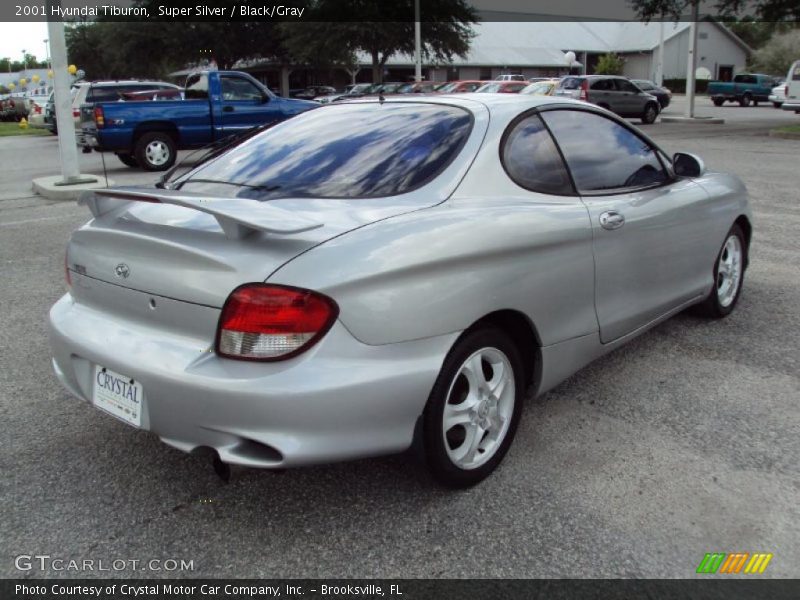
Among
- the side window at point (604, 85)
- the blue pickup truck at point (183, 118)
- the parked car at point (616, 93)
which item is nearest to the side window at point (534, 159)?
the blue pickup truck at point (183, 118)

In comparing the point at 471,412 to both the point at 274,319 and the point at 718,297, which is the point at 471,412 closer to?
the point at 274,319

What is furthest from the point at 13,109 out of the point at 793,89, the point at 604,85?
the point at 793,89

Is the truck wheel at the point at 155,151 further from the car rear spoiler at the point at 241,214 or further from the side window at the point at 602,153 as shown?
the car rear spoiler at the point at 241,214

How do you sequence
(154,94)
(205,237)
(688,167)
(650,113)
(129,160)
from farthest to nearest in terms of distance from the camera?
(650,113) < (154,94) < (129,160) < (688,167) < (205,237)

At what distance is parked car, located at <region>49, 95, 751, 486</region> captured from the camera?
2402mm

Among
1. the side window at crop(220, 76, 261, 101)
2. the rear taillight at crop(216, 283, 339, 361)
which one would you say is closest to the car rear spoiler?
the rear taillight at crop(216, 283, 339, 361)

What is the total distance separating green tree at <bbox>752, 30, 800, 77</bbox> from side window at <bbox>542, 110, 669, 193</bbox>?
7450 cm

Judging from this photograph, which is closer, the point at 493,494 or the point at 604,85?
the point at 493,494

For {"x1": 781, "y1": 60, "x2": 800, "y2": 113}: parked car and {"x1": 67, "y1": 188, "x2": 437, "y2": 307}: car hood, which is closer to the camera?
{"x1": 67, "y1": 188, "x2": 437, "y2": 307}: car hood

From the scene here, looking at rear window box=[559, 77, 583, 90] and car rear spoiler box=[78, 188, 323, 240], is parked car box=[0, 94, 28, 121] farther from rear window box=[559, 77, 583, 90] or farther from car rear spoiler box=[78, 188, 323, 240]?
car rear spoiler box=[78, 188, 323, 240]

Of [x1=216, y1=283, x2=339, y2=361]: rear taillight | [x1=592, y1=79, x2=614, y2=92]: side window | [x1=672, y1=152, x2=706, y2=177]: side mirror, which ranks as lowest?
[x1=216, y1=283, x2=339, y2=361]: rear taillight

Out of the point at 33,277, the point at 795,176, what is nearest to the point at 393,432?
the point at 33,277

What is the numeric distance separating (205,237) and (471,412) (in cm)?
119

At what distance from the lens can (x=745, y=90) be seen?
4319 centimetres
